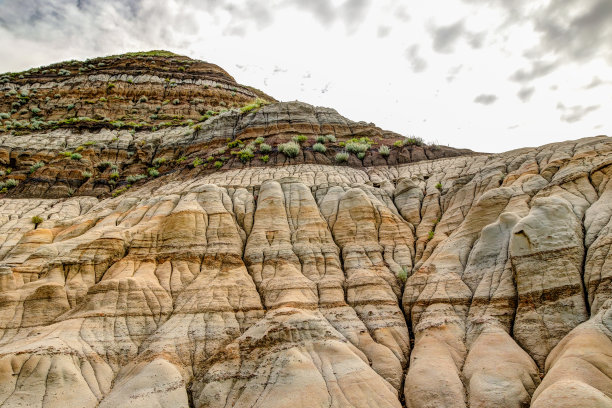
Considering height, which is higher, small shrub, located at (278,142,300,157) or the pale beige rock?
small shrub, located at (278,142,300,157)

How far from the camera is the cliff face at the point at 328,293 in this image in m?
13.3

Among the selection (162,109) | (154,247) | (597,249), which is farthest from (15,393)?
(162,109)

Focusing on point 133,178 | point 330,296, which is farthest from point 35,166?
point 330,296

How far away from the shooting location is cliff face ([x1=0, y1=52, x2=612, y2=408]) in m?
13.3

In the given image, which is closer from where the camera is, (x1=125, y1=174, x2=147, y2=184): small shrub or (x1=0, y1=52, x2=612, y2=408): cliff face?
(x1=0, y1=52, x2=612, y2=408): cliff face

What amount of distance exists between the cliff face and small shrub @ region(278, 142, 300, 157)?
5897 millimetres

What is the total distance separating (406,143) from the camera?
37250 mm

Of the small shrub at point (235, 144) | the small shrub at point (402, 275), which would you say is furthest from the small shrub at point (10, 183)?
the small shrub at point (402, 275)

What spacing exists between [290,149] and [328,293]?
19.6 meters

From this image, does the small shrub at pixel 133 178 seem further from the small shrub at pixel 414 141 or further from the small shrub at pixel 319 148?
the small shrub at pixel 414 141

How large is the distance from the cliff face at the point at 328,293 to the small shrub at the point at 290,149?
590 cm

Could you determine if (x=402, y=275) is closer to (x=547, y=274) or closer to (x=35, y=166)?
(x=547, y=274)

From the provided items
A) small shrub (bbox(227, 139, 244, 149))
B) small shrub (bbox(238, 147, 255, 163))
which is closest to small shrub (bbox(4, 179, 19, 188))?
small shrub (bbox(227, 139, 244, 149))

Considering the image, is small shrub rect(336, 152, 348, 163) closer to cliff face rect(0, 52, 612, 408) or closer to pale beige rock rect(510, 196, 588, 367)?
cliff face rect(0, 52, 612, 408)
